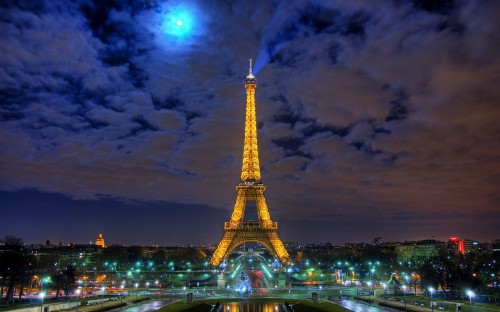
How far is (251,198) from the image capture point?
99688 millimetres

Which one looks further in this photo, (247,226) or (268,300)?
(247,226)

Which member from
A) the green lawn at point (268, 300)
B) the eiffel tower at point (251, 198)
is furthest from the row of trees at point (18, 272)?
the eiffel tower at point (251, 198)

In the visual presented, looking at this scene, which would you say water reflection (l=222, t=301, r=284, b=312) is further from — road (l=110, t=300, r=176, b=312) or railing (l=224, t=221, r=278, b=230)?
railing (l=224, t=221, r=278, b=230)

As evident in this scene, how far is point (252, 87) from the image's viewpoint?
325ft

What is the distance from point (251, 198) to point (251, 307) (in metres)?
55.8

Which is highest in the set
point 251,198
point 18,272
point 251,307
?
point 251,198

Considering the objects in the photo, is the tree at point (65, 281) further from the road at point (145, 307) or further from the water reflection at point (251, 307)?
the water reflection at point (251, 307)

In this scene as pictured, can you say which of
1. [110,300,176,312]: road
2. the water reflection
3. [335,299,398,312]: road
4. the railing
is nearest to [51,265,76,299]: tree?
[110,300,176,312]: road

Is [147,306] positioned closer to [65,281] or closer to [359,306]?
[359,306]

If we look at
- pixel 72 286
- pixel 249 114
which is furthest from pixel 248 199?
A: pixel 72 286

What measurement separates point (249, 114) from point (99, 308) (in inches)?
2542

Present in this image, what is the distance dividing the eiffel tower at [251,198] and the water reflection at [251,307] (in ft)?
163

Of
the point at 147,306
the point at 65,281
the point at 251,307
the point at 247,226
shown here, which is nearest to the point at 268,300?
the point at 251,307

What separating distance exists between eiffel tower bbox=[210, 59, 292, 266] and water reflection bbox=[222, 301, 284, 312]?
49.7m
